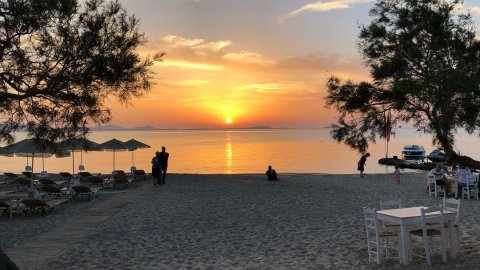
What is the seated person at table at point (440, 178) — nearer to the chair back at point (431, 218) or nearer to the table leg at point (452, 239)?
the table leg at point (452, 239)

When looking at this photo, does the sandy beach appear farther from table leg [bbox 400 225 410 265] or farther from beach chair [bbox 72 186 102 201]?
beach chair [bbox 72 186 102 201]

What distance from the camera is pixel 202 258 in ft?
26.7

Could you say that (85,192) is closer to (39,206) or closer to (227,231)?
(39,206)

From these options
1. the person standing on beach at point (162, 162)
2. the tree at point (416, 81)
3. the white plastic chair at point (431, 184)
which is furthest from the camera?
the person standing on beach at point (162, 162)

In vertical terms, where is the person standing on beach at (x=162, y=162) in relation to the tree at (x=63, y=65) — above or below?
below

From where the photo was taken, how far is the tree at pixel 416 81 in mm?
4992

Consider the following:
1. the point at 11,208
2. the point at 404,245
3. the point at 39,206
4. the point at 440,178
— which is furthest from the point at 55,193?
the point at 440,178

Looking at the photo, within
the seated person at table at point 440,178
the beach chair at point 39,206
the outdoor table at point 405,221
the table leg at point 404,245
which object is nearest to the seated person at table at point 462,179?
the seated person at table at point 440,178

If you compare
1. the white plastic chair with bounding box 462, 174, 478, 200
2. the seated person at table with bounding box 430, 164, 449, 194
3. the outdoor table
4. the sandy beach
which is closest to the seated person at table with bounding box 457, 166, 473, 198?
the white plastic chair with bounding box 462, 174, 478, 200

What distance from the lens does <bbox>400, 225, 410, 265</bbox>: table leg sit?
7156mm

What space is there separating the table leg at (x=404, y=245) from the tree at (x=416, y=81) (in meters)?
1.83

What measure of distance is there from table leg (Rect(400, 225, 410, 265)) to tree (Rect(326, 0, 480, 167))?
183cm

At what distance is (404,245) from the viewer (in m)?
7.21

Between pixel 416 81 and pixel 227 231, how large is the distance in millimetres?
6837
